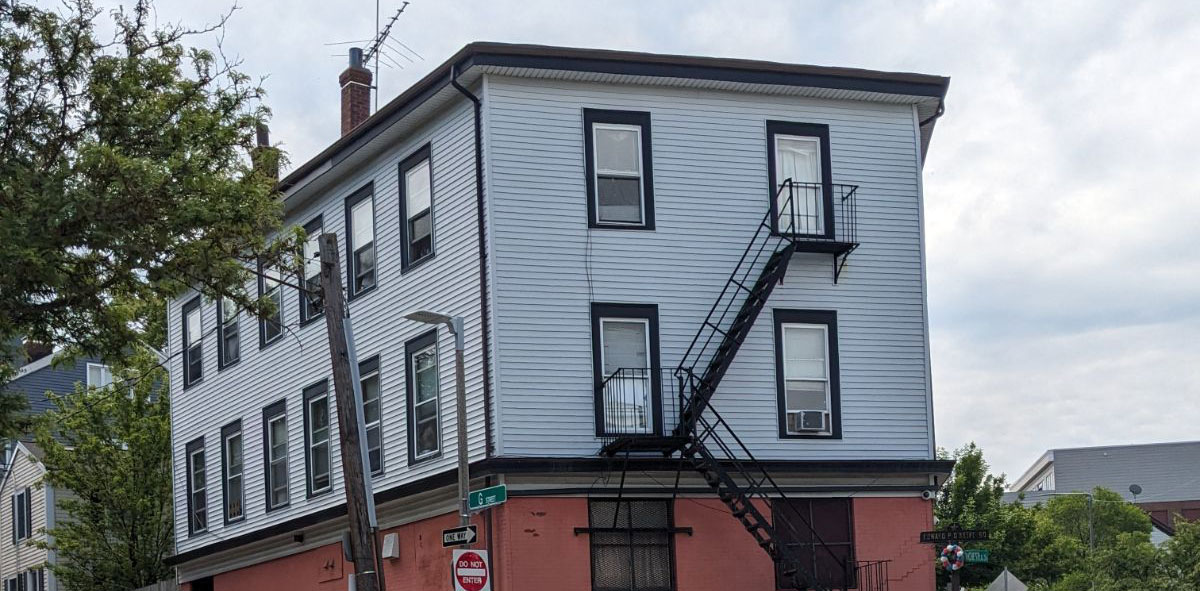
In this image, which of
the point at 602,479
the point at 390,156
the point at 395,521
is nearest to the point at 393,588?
the point at 395,521

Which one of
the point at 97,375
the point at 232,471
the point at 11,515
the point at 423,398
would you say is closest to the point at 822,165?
the point at 423,398

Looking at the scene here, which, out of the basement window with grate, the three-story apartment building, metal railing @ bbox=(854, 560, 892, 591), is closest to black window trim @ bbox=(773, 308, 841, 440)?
the three-story apartment building

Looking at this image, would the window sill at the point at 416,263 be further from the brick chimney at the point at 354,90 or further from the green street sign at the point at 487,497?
the brick chimney at the point at 354,90

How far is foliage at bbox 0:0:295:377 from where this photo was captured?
68.6 ft

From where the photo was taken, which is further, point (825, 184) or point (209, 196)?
point (825, 184)

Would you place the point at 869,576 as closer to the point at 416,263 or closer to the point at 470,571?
the point at 470,571

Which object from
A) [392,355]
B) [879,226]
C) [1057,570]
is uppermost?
[879,226]

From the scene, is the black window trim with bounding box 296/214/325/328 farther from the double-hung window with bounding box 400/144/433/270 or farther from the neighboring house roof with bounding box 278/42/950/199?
the double-hung window with bounding box 400/144/433/270

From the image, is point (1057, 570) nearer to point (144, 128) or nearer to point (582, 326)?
point (582, 326)

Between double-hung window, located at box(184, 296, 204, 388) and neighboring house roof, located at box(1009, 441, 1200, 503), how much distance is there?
9462 cm

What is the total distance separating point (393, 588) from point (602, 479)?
515cm

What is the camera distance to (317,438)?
104 feet

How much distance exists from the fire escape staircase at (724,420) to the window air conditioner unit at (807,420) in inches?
42.0

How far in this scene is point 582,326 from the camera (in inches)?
1021
